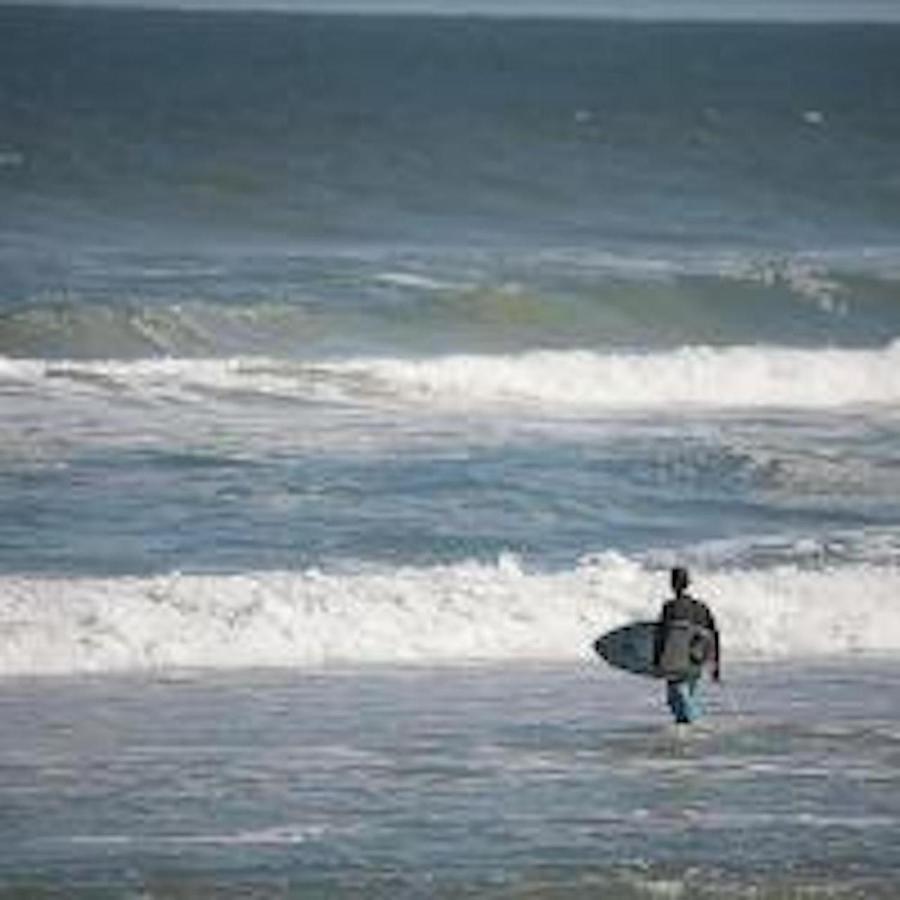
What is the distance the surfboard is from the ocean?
264mm

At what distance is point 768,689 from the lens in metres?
23.6

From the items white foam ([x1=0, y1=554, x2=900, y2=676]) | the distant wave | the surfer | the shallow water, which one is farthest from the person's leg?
the distant wave

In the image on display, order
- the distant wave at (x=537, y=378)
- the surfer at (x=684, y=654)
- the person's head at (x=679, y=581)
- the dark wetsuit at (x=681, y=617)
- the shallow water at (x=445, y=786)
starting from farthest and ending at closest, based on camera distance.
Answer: the distant wave at (x=537, y=378)
the person's head at (x=679, y=581)
the dark wetsuit at (x=681, y=617)
the surfer at (x=684, y=654)
the shallow water at (x=445, y=786)

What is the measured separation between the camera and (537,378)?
4225cm

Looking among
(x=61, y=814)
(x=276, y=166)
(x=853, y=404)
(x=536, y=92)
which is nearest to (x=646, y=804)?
(x=61, y=814)

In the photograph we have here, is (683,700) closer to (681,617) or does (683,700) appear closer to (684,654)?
(684,654)

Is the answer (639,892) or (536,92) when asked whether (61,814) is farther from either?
(536,92)

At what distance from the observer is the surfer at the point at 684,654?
21.8 m

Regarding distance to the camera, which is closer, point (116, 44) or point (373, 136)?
point (373, 136)

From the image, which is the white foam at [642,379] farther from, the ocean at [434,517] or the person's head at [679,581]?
the person's head at [679,581]

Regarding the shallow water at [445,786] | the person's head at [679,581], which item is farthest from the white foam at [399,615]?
the person's head at [679,581]

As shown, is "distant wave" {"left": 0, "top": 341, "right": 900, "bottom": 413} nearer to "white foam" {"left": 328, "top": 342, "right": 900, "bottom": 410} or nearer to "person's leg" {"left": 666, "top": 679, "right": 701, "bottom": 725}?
"white foam" {"left": 328, "top": 342, "right": 900, "bottom": 410}

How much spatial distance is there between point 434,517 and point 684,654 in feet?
29.1

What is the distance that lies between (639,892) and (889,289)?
34.9 metres
